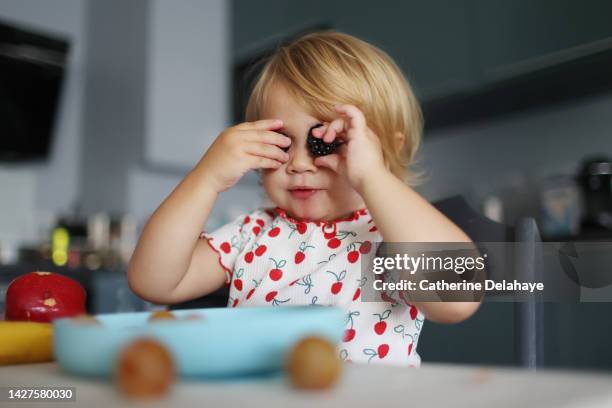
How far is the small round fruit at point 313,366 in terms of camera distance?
300 millimetres

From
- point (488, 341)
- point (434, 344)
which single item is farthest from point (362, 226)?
point (488, 341)

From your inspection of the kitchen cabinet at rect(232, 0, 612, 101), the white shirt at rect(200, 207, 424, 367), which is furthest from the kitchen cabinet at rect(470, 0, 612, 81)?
the white shirt at rect(200, 207, 424, 367)

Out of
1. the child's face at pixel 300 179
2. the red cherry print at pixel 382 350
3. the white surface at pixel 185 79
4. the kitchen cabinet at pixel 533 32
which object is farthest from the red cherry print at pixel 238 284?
the white surface at pixel 185 79

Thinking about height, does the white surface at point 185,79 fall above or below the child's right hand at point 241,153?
above

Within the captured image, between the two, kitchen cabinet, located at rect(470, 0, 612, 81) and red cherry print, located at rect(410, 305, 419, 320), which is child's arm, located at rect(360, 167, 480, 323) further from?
kitchen cabinet, located at rect(470, 0, 612, 81)

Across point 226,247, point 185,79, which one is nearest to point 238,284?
point 226,247

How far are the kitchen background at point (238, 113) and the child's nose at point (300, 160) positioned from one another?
0.92 meters

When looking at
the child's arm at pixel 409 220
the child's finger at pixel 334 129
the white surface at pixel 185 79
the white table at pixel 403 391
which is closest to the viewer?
the white table at pixel 403 391

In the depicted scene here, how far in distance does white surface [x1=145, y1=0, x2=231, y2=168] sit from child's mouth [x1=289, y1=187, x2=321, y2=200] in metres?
2.00

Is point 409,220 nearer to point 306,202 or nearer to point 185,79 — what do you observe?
point 306,202

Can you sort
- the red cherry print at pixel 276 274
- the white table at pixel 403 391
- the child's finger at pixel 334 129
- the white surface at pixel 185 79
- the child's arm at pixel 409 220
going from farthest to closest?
the white surface at pixel 185 79 → the red cherry print at pixel 276 274 → the child's finger at pixel 334 129 → the child's arm at pixel 409 220 → the white table at pixel 403 391

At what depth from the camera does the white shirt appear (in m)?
0.81

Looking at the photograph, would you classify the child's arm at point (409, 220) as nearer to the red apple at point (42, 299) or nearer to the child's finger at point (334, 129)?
the child's finger at point (334, 129)

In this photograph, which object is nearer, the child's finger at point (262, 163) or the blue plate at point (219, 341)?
the blue plate at point (219, 341)
